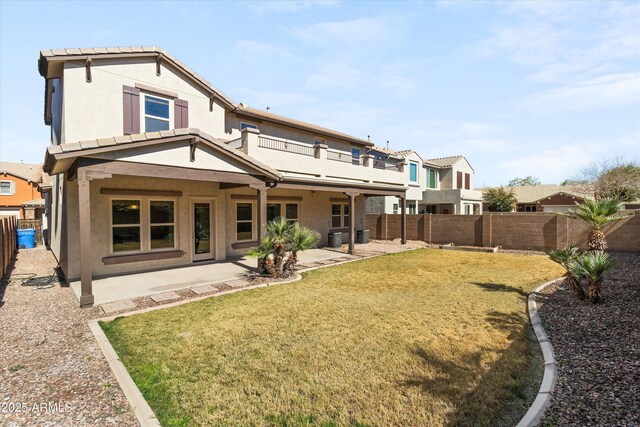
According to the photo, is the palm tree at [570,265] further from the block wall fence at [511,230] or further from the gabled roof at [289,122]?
the gabled roof at [289,122]

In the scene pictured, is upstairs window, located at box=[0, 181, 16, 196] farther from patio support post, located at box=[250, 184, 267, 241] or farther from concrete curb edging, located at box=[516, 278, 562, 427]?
concrete curb edging, located at box=[516, 278, 562, 427]

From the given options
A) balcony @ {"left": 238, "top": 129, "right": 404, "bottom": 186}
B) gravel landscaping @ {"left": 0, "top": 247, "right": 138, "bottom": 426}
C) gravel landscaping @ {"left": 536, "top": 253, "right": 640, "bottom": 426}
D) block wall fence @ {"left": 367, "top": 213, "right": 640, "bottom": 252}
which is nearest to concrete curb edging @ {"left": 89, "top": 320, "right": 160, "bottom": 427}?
gravel landscaping @ {"left": 0, "top": 247, "right": 138, "bottom": 426}

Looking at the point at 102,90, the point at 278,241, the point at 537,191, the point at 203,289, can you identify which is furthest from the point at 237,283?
the point at 537,191

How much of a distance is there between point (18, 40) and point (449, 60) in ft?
45.4

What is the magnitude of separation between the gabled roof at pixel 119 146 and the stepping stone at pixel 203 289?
422 cm

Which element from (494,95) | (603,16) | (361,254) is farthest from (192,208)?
(603,16)

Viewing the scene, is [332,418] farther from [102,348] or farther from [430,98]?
[430,98]

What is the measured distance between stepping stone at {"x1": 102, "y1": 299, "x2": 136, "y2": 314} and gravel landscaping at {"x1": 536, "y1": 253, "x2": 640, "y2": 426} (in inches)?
318

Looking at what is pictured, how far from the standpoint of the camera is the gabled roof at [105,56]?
9352 mm

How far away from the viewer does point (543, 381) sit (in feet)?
13.5

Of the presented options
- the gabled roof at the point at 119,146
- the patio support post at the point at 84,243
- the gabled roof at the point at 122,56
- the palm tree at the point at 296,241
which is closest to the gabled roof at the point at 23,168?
the gabled roof at the point at 122,56

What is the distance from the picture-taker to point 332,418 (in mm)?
3445

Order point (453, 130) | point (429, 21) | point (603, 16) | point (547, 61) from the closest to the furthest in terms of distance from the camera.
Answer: point (603, 16), point (429, 21), point (547, 61), point (453, 130)

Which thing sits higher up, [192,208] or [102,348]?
[192,208]
